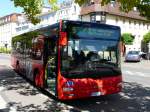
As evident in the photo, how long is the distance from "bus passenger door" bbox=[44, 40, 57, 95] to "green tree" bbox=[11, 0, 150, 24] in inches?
56.7

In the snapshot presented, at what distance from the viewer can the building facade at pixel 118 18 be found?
6247cm

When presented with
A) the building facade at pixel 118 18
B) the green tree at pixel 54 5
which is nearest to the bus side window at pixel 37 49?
the green tree at pixel 54 5

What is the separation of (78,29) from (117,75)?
80.8 inches

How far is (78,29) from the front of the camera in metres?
11.9

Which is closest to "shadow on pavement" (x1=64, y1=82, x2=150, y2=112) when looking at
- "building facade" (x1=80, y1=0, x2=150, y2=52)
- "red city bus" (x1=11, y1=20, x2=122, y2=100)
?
"red city bus" (x1=11, y1=20, x2=122, y2=100)

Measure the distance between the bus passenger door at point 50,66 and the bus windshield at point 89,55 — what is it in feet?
2.60

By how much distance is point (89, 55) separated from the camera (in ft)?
39.2

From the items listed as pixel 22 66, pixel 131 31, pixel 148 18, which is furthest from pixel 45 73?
pixel 131 31

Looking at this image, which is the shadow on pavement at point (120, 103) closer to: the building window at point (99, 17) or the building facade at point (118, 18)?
the building facade at point (118, 18)

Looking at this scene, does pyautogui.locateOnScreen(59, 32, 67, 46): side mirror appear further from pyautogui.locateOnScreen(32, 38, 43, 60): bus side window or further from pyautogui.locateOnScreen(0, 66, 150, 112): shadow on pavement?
pyautogui.locateOnScreen(32, 38, 43, 60): bus side window

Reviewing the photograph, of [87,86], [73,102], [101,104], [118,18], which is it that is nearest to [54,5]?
[87,86]

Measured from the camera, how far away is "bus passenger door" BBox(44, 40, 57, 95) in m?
12.4

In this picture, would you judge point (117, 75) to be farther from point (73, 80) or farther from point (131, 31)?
point (131, 31)

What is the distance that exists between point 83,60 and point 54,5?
270 cm
